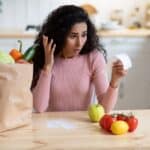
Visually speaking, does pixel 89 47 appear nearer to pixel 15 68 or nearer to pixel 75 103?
Result: pixel 75 103

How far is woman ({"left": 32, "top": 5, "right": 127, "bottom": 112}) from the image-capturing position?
1744mm

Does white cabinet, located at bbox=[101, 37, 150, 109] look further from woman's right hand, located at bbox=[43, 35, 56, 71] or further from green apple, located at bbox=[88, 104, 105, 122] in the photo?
green apple, located at bbox=[88, 104, 105, 122]

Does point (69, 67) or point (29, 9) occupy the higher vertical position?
point (29, 9)

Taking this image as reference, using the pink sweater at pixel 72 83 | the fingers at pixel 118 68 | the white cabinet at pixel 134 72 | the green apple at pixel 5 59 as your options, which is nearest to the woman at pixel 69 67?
the pink sweater at pixel 72 83

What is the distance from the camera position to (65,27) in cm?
182


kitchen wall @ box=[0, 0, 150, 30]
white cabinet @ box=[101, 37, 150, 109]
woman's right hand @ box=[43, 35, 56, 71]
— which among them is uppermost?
kitchen wall @ box=[0, 0, 150, 30]

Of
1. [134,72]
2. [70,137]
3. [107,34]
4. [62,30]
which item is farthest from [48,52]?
[134,72]

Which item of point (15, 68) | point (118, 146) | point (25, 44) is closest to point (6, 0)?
point (25, 44)

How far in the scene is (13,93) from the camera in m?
1.34

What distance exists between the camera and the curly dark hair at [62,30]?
5.93 feet

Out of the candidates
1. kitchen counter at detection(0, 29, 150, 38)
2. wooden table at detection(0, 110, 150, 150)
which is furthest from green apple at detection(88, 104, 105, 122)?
kitchen counter at detection(0, 29, 150, 38)

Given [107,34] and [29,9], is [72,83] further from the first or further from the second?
[29,9]

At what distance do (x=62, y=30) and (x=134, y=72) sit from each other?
175 centimetres

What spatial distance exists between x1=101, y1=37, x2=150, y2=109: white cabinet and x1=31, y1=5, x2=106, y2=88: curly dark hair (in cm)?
141
